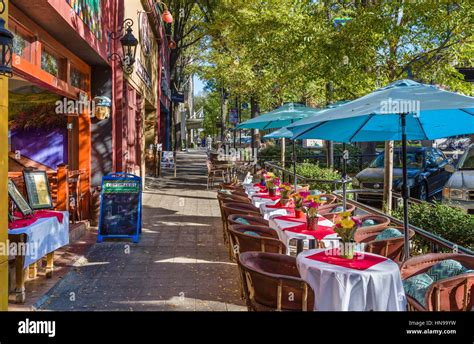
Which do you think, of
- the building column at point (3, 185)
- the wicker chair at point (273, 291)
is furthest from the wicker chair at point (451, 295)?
the building column at point (3, 185)

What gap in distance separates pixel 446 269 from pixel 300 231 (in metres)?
2.23

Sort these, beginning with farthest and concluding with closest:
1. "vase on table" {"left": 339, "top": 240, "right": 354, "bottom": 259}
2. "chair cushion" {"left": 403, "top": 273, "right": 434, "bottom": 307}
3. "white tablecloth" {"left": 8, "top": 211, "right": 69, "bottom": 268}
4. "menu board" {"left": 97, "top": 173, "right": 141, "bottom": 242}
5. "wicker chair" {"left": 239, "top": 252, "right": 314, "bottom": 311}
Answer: "menu board" {"left": 97, "top": 173, "right": 141, "bottom": 242} → "white tablecloth" {"left": 8, "top": 211, "right": 69, "bottom": 268} → "vase on table" {"left": 339, "top": 240, "right": 354, "bottom": 259} → "chair cushion" {"left": 403, "top": 273, "right": 434, "bottom": 307} → "wicker chair" {"left": 239, "top": 252, "right": 314, "bottom": 311}

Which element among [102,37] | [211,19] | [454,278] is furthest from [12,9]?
[211,19]

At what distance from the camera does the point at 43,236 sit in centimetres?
646

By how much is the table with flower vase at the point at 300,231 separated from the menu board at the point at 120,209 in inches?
128

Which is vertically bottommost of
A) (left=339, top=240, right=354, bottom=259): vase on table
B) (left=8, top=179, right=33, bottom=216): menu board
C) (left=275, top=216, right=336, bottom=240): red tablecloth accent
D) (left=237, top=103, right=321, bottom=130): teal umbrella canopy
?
(left=275, top=216, right=336, bottom=240): red tablecloth accent

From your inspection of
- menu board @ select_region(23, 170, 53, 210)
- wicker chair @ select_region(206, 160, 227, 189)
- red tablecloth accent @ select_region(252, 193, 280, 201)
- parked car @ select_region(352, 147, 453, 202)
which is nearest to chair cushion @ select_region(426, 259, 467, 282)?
red tablecloth accent @ select_region(252, 193, 280, 201)

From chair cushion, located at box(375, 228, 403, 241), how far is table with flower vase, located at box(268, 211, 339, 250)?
22.4 inches

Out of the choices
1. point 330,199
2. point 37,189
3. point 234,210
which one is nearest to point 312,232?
point 234,210

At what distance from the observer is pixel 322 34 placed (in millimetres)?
12023

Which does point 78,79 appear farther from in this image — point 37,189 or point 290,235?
point 290,235

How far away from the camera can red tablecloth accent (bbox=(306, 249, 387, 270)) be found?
16.0 feet

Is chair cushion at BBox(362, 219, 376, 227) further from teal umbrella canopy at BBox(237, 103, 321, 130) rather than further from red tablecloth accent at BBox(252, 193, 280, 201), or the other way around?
teal umbrella canopy at BBox(237, 103, 321, 130)
